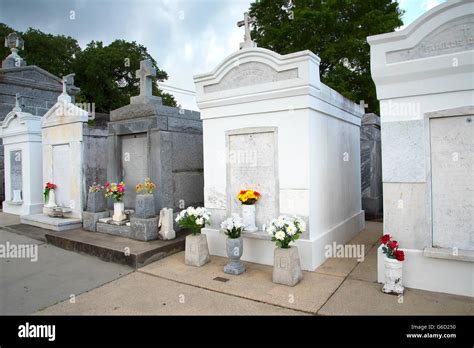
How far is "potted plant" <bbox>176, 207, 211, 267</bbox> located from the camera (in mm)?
5105

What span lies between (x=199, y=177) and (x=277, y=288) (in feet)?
12.6

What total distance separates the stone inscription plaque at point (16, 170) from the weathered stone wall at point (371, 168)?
371 inches

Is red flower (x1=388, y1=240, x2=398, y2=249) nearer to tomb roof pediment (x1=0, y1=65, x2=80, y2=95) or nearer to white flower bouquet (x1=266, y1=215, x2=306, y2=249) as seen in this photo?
white flower bouquet (x1=266, y1=215, x2=306, y2=249)

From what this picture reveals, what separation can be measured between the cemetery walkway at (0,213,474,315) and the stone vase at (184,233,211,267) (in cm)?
11

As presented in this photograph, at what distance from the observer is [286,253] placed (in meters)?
4.27

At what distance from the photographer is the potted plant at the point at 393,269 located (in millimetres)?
3867

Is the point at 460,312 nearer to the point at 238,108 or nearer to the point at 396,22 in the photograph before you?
the point at 238,108

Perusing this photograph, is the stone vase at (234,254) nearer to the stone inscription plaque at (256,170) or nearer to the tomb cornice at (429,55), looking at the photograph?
the stone inscription plaque at (256,170)

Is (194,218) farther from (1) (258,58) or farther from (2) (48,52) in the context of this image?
(2) (48,52)

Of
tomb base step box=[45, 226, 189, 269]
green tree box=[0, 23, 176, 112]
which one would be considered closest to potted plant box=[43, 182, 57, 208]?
tomb base step box=[45, 226, 189, 269]

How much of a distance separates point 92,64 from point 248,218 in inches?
1154

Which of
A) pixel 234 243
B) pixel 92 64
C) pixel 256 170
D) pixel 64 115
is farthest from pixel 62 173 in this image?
pixel 92 64
